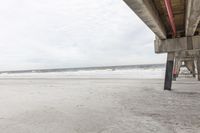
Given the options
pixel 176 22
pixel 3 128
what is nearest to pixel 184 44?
pixel 176 22

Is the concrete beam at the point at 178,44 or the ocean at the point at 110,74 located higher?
the concrete beam at the point at 178,44

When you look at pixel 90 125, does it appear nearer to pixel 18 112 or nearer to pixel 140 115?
pixel 140 115

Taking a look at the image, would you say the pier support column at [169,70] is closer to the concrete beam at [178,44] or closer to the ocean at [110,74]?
the concrete beam at [178,44]

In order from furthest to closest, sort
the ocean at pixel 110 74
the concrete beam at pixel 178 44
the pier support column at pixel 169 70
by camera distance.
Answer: the ocean at pixel 110 74 → the pier support column at pixel 169 70 → the concrete beam at pixel 178 44

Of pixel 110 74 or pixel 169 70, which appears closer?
pixel 169 70

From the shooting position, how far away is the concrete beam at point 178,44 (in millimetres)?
9258

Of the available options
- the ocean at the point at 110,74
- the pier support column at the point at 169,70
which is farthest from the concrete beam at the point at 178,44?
the ocean at the point at 110,74

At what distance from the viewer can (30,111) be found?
570cm

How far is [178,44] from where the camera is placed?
32.0 ft

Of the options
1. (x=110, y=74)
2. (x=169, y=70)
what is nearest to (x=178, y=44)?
(x=169, y=70)

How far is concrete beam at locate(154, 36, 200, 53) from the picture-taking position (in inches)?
364

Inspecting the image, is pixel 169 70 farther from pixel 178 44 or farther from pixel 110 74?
pixel 110 74

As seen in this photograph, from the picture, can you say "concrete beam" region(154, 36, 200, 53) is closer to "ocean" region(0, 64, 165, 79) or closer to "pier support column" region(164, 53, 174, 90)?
"pier support column" region(164, 53, 174, 90)

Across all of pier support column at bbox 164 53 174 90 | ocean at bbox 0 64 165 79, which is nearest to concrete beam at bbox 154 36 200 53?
pier support column at bbox 164 53 174 90
